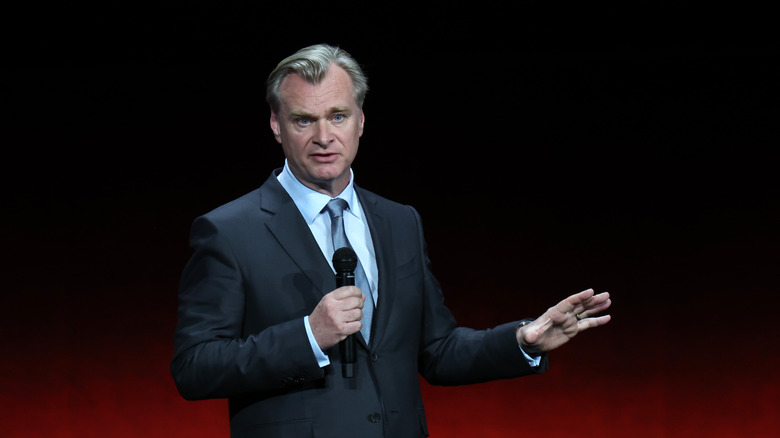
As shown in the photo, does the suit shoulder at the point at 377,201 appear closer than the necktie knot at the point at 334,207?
No

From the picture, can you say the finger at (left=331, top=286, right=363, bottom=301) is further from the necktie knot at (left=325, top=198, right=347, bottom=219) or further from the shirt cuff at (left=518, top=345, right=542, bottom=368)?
the shirt cuff at (left=518, top=345, right=542, bottom=368)

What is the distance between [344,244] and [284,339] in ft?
0.88

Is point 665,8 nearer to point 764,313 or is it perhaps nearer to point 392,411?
point 764,313

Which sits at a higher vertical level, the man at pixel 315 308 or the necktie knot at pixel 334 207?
the necktie knot at pixel 334 207

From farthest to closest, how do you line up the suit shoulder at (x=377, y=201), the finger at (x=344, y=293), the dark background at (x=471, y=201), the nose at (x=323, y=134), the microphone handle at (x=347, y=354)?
the dark background at (x=471, y=201) < the suit shoulder at (x=377, y=201) < the nose at (x=323, y=134) < the microphone handle at (x=347, y=354) < the finger at (x=344, y=293)

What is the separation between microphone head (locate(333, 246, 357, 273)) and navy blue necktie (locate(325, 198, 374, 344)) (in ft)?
0.59

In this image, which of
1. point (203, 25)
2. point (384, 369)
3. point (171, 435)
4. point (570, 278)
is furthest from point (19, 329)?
point (384, 369)

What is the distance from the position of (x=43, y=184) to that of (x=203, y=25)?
95 centimetres

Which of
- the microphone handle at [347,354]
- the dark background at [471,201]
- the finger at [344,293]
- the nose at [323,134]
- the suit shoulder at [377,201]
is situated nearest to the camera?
the finger at [344,293]

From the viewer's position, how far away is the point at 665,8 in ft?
10.7

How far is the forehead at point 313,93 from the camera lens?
180 centimetres

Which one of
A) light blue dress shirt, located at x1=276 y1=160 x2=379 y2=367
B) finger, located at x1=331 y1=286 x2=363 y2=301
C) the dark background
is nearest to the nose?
light blue dress shirt, located at x1=276 y1=160 x2=379 y2=367

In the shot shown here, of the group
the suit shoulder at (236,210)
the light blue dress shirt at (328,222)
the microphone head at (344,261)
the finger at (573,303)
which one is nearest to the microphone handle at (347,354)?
the microphone head at (344,261)

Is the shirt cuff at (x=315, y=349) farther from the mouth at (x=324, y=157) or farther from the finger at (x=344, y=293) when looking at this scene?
the mouth at (x=324, y=157)
